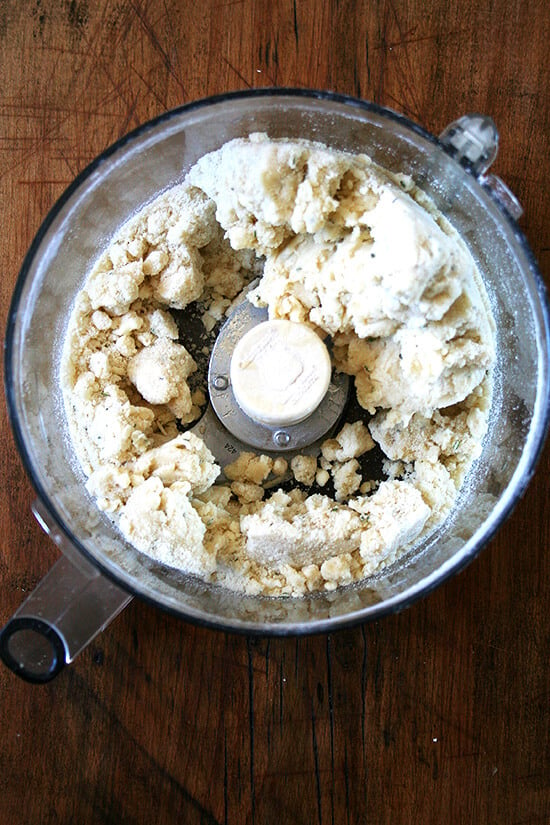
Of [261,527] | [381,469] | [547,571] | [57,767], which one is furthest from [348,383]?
[57,767]

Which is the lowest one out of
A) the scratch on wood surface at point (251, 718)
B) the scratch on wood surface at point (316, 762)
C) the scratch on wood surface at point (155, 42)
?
the scratch on wood surface at point (316, 762)

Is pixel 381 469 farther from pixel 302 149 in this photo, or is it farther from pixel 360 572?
pixel 302 149

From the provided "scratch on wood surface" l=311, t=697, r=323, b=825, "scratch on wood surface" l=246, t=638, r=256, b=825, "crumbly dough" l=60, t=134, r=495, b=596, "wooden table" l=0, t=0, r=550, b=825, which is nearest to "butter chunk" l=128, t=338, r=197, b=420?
"crumbly dough" l=60, t=134, r=495, b=596

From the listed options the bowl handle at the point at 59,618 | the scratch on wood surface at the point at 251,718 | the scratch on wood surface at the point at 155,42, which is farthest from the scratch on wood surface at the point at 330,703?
the scratch on wood surface at the point at 155,42

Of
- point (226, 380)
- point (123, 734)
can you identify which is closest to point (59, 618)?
point (123, 734)

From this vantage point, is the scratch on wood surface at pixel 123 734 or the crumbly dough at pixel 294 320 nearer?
the crumbly dough at pixel 294 320

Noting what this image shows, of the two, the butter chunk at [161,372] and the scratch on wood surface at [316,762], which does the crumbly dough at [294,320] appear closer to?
the butter chunk at [161,372]

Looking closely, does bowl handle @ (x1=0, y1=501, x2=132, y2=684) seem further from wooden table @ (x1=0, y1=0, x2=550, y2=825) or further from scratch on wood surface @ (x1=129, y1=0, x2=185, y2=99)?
scratch on wood surface @ (x1=129, y1=0, x2=185, y2=99)
